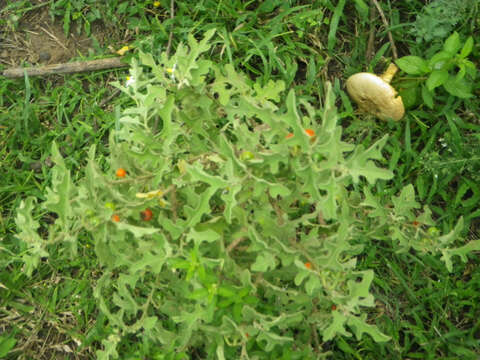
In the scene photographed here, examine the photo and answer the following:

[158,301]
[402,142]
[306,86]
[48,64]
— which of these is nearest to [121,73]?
[48,64]

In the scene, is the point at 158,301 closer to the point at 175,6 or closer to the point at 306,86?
the point at 306,86

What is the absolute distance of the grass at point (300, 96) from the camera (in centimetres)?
285

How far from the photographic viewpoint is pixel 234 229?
198cm

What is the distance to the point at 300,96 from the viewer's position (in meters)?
3.12

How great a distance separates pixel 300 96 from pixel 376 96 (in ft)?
1.60

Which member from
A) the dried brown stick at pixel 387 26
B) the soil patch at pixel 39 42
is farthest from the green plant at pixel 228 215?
the soil patch at pixel 39 42

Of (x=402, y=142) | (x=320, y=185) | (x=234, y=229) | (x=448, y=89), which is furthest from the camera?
(x=402, y=142)

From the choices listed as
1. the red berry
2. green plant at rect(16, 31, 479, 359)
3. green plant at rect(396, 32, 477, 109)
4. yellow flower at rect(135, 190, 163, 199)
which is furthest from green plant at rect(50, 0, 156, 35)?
the red berry

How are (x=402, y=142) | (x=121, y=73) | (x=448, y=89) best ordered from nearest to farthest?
(x=448, y=89), (x=402, y=142), (x=121, y=73)

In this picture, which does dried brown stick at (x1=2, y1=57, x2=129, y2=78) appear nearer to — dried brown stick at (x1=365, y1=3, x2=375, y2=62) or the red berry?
dried brown stick at (x1=365, y1=3, x2=375, y2=62)

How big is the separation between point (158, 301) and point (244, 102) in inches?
46.5

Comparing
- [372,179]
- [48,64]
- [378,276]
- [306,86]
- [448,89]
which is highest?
[372,179]

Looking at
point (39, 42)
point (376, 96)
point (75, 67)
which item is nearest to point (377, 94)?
point (376, 96)

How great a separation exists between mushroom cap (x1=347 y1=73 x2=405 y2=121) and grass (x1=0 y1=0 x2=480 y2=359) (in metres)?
0.09
